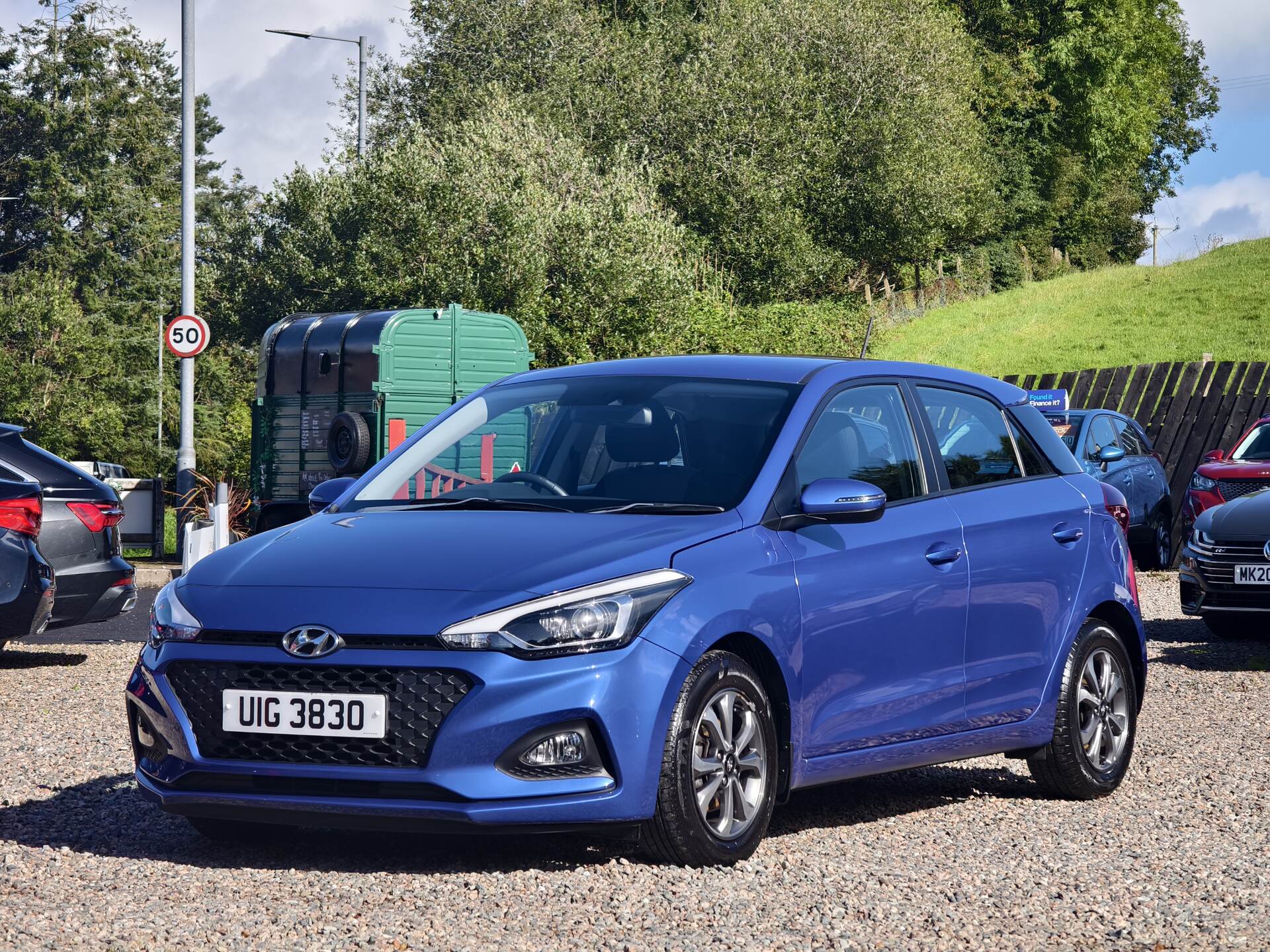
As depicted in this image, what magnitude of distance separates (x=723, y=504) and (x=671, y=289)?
26.3 m

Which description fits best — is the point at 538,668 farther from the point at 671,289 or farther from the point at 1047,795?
the point at 671,289

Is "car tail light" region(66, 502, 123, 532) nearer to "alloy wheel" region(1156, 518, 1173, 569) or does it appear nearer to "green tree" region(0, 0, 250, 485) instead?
"alloy wheel" region(1156, 518, 1173, 569)

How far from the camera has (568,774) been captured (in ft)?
16.0

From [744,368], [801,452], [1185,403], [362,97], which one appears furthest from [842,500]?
[362,97]

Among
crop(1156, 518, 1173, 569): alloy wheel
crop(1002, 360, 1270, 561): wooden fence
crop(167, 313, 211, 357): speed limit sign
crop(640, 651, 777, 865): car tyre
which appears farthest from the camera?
crop(1002, 360, 1270, 561): wooden fence

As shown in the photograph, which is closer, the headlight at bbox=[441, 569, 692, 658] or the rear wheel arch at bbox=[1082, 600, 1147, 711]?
the headlight at bbox=[441, 569, 692, 658]

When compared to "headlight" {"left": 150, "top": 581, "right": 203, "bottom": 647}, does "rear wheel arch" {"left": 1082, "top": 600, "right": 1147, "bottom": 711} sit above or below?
below

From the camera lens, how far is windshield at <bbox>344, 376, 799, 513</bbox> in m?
5.73

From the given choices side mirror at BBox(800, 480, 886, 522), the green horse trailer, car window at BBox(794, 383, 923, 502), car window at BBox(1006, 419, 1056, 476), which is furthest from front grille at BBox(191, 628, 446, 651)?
the green horse trailer

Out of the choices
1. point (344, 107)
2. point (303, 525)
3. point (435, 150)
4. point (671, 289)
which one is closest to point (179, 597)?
point (303, 525)

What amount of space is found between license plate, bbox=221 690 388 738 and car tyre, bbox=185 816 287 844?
686 mm

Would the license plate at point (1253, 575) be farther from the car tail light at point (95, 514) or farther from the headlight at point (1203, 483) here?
the car tail light at point (95, 514)

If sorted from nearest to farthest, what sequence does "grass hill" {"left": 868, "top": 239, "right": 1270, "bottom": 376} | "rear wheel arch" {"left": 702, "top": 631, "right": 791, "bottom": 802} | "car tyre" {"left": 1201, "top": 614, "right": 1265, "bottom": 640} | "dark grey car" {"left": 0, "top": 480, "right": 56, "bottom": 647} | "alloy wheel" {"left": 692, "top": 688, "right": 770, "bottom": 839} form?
"alloy wheel" {"left": 692, "top": 688, "right": 770, "bottom": 839} → "rear wheel arch" {"left": 702, "top": 631, "right": 791, "bottom": 802} → "dark grey car" {"left": 0, "top": 480, "right": 56, "bottom": 647} → "car tyre" {"left": 1201, "top": 614, "right": 1265, "bottom": 640} → "grass hill" {"left": 868, "top": 239, "right": 1270, "bottom": 376}

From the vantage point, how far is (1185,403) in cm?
2408
